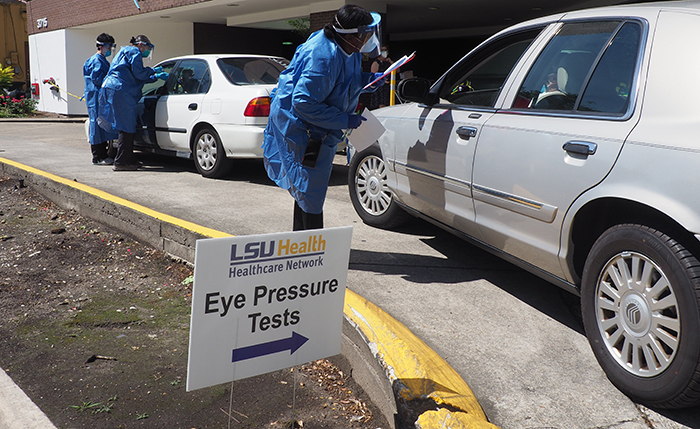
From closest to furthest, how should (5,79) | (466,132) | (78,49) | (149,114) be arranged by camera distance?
(466,132) < (149,114) < (5,79) < (78,49)

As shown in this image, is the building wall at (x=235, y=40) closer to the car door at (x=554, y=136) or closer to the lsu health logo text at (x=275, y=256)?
the car door at (x=554, y=136)

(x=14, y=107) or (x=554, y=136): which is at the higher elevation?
(x=554, y=136)

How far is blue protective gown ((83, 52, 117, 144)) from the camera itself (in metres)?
8.93

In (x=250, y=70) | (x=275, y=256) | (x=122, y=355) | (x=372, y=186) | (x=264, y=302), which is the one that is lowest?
(x=122, y=355)

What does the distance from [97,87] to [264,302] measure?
777cm

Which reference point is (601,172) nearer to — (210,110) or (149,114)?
(210,110)

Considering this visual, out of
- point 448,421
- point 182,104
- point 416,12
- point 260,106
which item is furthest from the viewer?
point 416,12

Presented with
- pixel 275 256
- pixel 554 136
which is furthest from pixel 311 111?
pixel 275 256

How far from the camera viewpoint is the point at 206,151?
8062 mm

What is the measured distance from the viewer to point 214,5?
17.0 metres

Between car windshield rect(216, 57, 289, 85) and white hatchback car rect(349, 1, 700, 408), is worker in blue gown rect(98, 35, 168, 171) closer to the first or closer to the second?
car windshield rect(216, 57, 289, 85)

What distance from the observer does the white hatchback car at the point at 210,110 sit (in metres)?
7.42

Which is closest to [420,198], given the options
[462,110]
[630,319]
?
[462,110]

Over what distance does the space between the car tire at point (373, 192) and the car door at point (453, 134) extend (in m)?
0.38
